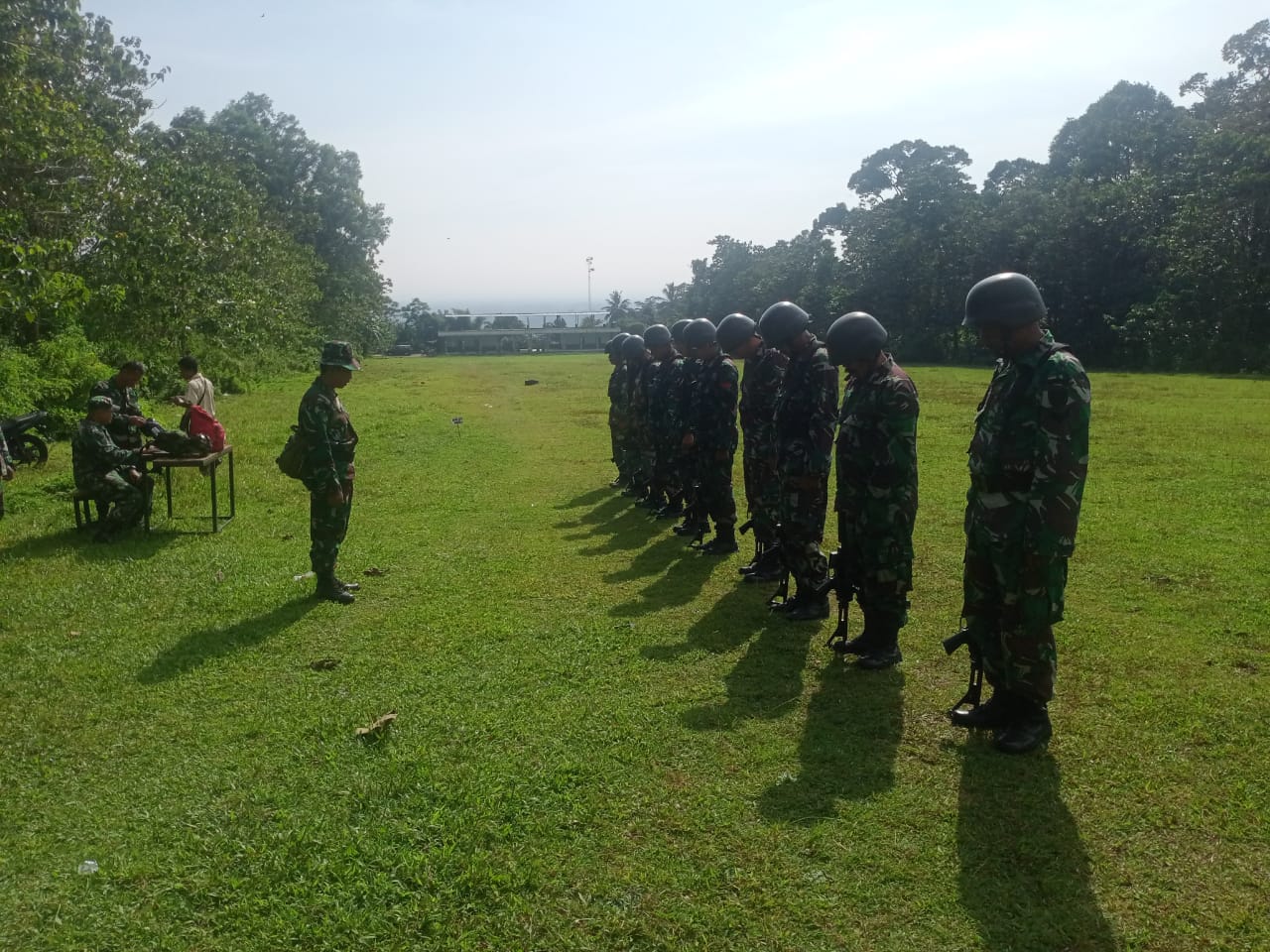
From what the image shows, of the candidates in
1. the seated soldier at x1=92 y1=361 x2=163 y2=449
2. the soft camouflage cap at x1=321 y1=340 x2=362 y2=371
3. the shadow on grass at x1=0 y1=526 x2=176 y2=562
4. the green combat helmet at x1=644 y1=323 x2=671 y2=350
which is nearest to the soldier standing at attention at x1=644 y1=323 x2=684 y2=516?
the green combat helmet at x1=644 y1=323 x2=671 y2=350

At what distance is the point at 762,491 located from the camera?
23.2 ft

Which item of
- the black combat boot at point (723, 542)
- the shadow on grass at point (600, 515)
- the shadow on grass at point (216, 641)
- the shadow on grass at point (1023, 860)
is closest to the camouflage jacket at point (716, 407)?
the black combat boot at point (723, 542)

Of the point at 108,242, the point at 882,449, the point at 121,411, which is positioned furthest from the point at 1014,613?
the point at 108,242

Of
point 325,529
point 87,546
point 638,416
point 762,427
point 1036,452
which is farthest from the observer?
point 638,416

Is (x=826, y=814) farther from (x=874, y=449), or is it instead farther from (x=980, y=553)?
(x=874, y=449)

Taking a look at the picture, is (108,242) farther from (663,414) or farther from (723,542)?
(723,542)

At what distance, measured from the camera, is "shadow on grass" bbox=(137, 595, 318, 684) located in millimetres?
5453

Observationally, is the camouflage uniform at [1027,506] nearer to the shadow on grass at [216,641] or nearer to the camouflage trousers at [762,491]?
the camouflage trousers at [762,491]

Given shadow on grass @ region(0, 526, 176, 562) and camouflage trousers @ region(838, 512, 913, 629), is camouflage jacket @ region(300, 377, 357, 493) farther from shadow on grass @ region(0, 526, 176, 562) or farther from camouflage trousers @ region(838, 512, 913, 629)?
camouflage trousers @ region(838, 512, 913, 629)

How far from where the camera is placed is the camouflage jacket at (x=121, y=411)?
9102 mm

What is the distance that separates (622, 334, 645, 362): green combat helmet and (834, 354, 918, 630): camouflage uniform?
5786 mm

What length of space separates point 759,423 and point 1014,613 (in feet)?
11.1

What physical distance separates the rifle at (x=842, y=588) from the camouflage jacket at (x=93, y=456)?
22.6ft

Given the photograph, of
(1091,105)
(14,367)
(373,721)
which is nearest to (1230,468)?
(373,721)
